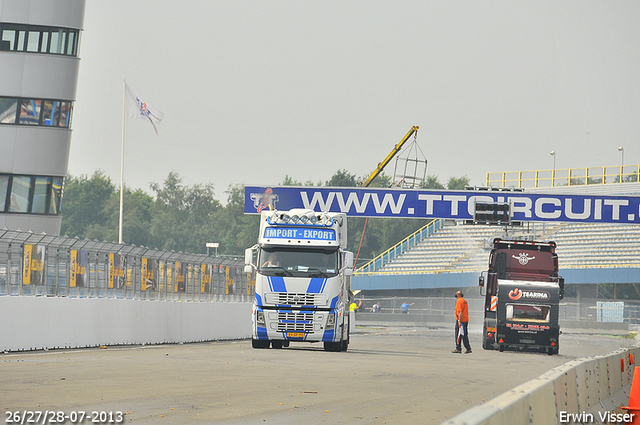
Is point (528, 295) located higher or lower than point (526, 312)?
higher

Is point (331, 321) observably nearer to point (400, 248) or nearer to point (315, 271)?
point (315, 271)

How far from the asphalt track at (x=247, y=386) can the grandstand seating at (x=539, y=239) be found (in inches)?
1599

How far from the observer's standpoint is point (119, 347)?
24016 mm

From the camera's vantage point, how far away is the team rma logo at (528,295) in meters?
29.1

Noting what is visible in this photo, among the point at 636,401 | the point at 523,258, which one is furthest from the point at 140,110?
the point at 636,401

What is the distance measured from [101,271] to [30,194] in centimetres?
1705

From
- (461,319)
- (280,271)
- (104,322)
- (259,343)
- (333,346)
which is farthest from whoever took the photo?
(461,319)

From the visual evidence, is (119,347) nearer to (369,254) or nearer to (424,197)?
(424,197)

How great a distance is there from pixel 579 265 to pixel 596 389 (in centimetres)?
5317

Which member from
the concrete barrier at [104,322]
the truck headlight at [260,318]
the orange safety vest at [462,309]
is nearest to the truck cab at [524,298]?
the orange safety vest at [462,309]

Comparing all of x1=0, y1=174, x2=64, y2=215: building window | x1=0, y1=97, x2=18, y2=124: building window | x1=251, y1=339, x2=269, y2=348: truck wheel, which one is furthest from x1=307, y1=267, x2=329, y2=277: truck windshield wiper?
x1=0, y1=97, x2=18, y2=124: building window

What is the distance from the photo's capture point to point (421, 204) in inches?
1692

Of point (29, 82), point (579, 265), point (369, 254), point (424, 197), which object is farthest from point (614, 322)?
point (369, 254)

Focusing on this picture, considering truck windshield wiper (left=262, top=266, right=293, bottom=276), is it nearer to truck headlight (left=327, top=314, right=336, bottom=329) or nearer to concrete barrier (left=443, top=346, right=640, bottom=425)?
truck headlight (left=327, top=314, right=336, bottom=329)
